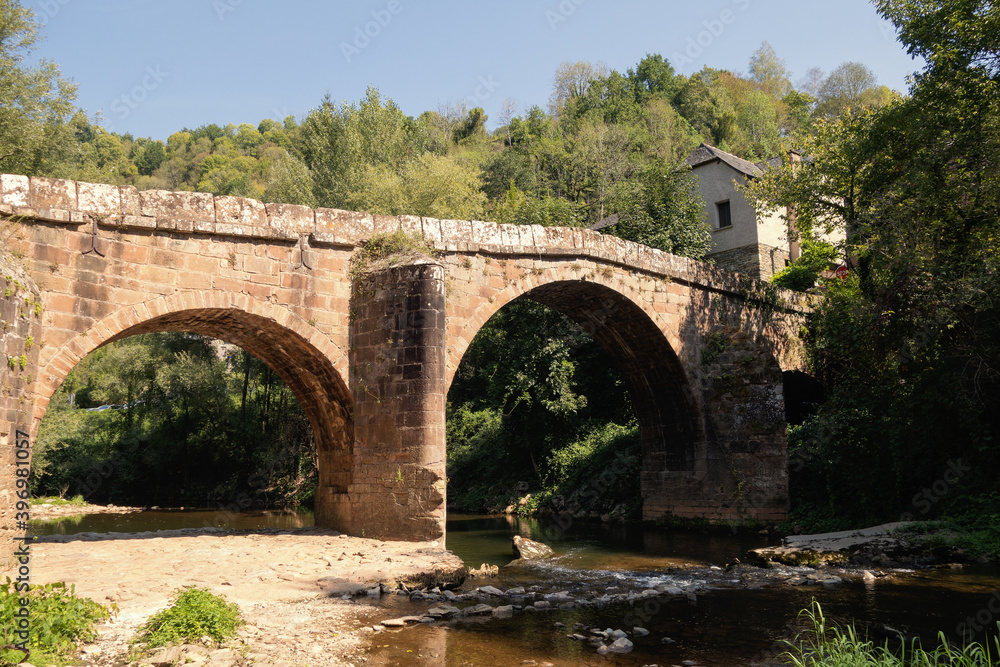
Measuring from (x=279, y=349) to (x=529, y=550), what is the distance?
187 inches

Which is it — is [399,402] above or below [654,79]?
below

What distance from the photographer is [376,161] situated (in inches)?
1078

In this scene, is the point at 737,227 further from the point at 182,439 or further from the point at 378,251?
the point at 182,439

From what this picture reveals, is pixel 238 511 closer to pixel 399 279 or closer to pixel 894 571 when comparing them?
pixel 399 279

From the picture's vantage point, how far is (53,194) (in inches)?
316

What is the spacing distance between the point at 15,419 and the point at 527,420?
14930 millimetres

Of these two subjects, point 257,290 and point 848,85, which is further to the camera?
point 848,85

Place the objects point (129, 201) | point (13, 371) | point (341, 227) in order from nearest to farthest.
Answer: point (13, 371) < point (129, 201) < point (341, 227)

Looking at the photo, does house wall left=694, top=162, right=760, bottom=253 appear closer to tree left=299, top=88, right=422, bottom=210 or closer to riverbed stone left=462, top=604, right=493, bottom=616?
tree left=299, top=88, right=422, bottom=210

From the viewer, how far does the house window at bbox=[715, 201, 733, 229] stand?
1110 inches

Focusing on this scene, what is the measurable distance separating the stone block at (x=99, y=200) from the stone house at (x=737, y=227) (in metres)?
21.9

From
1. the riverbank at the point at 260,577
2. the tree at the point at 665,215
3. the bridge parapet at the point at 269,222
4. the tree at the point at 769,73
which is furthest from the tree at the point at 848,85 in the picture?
the riverbank at the point at 260,577

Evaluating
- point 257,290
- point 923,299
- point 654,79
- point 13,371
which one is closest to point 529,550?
point 257,290

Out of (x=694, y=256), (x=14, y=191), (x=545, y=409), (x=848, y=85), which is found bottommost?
(x=545, y=409)
